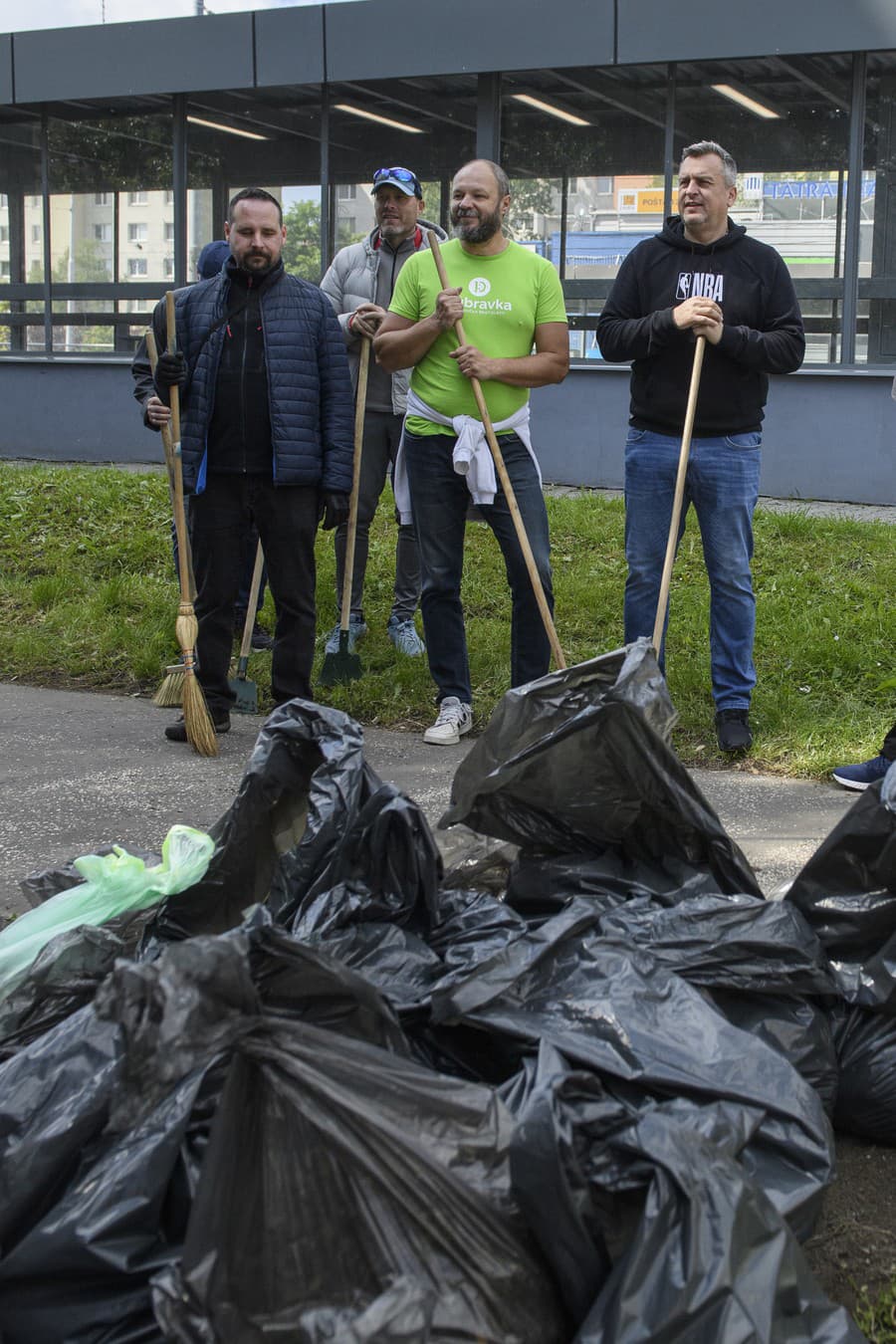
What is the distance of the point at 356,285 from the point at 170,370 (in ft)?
5.48

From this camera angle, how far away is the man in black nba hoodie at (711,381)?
523 cm

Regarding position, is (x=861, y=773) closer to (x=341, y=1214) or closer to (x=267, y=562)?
(x=267, y=562)

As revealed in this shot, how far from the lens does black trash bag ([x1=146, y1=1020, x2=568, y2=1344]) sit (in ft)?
6.00

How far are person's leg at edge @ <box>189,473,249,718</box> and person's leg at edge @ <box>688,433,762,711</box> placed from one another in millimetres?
1804

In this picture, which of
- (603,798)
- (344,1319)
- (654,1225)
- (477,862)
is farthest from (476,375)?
(344,1319)

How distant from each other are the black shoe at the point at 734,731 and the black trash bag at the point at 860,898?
256 centimetres

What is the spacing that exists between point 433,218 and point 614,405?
2567mm

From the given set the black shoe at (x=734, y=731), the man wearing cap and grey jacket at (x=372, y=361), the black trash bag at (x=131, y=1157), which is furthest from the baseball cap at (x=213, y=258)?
the black trash bag at (x=131, y=1157)

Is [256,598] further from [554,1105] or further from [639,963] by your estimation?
[554,1105]

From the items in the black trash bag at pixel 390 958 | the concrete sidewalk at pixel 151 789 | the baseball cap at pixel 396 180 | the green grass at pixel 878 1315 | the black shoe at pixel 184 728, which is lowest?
the green grass at pixel 878 1315

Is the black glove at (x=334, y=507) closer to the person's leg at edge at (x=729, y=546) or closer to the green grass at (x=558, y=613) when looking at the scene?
the green grass at (x=558, y=613)

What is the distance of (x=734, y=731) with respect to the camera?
17.8 feet

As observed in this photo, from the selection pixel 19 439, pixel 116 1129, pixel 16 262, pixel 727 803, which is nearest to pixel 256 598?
pixel 727 803

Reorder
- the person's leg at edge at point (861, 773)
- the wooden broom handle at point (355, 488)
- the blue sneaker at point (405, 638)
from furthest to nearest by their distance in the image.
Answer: the blue sneaker at point (405, 638), the wooden broom handle at point (355, 488), the person's leg at edge at point (861, 773)
